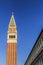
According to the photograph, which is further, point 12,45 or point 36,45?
point 12,45

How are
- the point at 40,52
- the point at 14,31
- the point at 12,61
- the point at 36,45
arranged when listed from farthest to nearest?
the point at 14,31
the point at 12,61
the point at 36,45
the point at 40,52

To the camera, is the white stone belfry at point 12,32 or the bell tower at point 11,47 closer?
the bell tower at point 11,47

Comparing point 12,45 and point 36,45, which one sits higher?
point 36,45

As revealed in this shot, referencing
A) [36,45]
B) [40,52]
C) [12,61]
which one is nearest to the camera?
[40,52]

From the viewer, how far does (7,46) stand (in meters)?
146

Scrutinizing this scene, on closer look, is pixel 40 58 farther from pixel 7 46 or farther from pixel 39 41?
pixel 7 46

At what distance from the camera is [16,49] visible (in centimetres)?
14412

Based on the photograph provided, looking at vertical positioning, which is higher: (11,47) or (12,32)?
(12,32)

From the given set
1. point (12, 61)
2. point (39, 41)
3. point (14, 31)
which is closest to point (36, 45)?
point (39, 41)

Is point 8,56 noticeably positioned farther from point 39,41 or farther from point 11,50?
point 39,41

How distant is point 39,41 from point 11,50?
90.4 m

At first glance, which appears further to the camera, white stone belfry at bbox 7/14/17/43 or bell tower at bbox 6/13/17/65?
white stone belfry at bbox 7/14/17/43

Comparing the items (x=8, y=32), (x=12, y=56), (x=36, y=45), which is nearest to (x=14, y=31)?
(x=8, y=32)

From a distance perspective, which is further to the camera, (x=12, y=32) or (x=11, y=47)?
(x=12, y=32)
